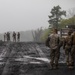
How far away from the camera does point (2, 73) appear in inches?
445

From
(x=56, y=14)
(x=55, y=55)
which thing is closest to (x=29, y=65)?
(x=55, y=55)

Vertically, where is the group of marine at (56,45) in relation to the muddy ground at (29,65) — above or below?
above

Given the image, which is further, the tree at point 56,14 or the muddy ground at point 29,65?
the tree at point 56,14

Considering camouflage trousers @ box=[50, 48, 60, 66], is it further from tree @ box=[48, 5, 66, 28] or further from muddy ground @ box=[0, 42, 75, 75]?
tree @ box=[48, 5, 66, 28]

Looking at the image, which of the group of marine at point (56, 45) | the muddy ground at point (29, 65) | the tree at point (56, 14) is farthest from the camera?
the tree at point (56, 14)

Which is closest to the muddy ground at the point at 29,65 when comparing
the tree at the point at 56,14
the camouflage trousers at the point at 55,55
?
the camouflage trousers at the point at 55,55

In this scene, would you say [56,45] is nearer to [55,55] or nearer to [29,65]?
[55,55]

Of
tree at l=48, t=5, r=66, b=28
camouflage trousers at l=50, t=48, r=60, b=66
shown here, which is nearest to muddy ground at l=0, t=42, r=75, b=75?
camouflage trousers at l=50, t=48, r=60, b=66

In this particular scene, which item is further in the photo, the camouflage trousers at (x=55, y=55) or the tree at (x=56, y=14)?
the tree at (x=56, y=14)

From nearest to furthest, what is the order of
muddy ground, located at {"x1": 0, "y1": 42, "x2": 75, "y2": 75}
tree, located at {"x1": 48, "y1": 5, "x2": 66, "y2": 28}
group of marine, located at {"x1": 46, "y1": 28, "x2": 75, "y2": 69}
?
1. muddy ground, located at {"x1": 0, "y1": 42, "x2": 75, "y2": 75}
2. group of marine, located at {"x1": 46, "y1": 28, "x2": 75, "y2": 69}
3. tree, located at {"x1": 48, "y1": 5, "x2": 66, "y2": 28}

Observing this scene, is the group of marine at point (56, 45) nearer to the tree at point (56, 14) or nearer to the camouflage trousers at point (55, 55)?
the camouflage trousers at point (55, 55)

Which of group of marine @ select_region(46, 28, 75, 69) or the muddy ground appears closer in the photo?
the muddy ground

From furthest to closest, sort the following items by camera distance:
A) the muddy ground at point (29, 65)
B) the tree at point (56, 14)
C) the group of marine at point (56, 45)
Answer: the tree at point (56, 14), the group of marine at point (56, 45), the muddy ground at point (29, 65)

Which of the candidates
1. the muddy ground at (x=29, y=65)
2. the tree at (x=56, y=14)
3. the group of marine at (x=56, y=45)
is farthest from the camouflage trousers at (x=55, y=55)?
the tree at (x=56, y=14)
